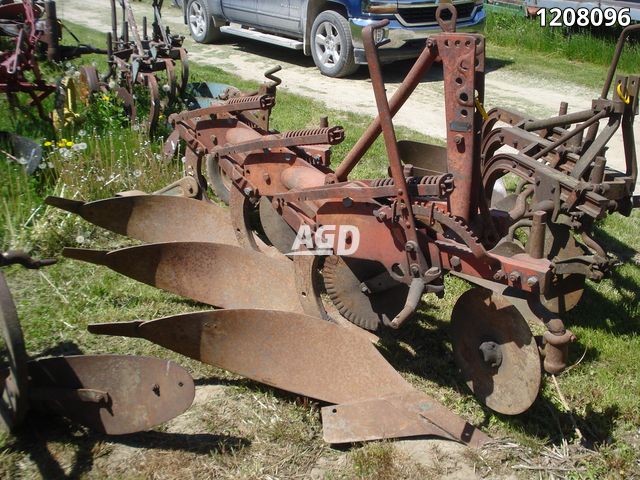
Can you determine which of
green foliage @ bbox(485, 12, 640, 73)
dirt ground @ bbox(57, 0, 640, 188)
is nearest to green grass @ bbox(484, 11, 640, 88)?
green foliage @ bbox(485, 12, 640, 73)

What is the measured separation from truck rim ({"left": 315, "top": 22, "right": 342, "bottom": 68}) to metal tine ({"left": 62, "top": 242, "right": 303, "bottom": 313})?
6.29 metres

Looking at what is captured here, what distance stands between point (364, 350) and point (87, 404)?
4.06 ft

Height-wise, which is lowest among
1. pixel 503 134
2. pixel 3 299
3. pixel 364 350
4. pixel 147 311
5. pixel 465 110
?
pixel 147 311

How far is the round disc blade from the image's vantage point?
288 centimetres

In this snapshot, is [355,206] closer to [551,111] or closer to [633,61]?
[551,111]

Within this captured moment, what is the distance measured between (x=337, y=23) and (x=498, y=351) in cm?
733

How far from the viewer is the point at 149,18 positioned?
14227 millimetres

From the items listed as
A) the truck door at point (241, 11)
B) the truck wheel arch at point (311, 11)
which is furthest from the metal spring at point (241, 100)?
the truck door at point (241, 11)

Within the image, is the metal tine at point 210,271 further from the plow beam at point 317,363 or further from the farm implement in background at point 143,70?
the farm implement in background at point 143,70

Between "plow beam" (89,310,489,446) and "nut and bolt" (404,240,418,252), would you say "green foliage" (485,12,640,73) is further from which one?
"plow beam" (89,310,489,446)

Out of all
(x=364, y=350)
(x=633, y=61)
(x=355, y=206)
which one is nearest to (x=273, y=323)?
(x=364, y=350)

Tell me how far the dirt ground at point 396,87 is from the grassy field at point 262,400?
11.5 ft

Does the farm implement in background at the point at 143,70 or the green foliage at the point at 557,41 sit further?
the green foliage at the point at 557,41

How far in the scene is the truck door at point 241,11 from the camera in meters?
11.0
